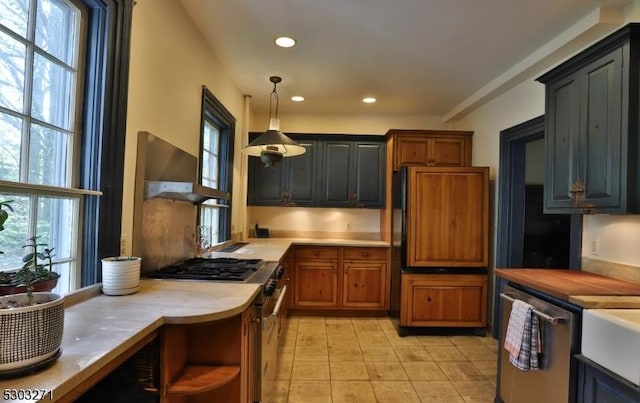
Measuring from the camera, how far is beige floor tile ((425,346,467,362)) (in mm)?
3186

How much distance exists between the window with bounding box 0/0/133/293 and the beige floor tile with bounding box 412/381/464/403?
2221mm

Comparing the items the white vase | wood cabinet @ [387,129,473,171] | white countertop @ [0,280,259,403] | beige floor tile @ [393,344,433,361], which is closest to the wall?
the white vase

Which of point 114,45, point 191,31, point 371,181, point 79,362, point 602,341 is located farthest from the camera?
point 371,181

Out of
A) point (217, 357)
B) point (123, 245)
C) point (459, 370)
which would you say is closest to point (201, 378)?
point (217, 357)

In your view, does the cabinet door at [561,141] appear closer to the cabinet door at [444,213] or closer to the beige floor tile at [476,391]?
the cabinet door at [444,213]

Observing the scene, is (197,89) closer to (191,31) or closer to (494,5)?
(191,31)

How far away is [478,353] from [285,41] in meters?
3.23

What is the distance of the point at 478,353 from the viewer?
3318 mm

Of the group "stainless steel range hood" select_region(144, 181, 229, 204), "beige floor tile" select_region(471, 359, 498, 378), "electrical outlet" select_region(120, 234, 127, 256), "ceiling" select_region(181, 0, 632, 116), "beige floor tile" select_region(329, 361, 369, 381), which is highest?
"ceiling" select_region(181, 0, 632, 116)

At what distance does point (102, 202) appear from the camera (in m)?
1.63

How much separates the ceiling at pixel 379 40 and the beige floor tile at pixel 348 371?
2598 mm

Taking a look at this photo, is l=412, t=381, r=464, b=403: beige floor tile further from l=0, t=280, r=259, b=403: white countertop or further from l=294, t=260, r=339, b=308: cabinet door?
l=294, t=260, r=339, b=308: cabinet door

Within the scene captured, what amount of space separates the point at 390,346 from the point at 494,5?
2.91m

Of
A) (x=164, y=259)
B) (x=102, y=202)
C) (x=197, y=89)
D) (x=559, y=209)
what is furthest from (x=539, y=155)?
(x=102, y=202)
